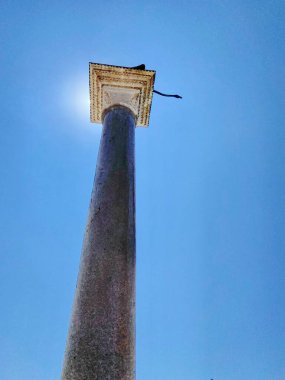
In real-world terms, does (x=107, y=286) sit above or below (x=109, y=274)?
below

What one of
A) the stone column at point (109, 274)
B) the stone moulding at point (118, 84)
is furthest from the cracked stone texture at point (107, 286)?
the stone moulding at point (118, 84)

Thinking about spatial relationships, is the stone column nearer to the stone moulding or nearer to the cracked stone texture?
the cracked stone texture

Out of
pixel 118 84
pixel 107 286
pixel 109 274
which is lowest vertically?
pixel 107 286

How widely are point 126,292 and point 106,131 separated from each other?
2485 millimetres

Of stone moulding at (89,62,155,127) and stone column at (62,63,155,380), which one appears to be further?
stone moulding at (89,62,155,127)

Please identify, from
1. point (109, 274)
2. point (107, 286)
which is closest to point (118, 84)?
point (109, 274)

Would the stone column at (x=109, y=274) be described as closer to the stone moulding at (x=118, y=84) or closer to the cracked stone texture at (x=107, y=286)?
the cracked stone texture at (x=107, y=286)

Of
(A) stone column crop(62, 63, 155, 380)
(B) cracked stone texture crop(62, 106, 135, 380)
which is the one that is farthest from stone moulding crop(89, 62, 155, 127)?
(B) cracked stone texture crop(62, 106, 135, 380)

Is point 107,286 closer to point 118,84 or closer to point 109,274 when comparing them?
point 109,274

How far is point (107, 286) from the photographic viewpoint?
290cm

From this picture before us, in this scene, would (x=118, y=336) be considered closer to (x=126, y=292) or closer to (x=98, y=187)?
(x=126, y=292)

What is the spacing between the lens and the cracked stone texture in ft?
8.27

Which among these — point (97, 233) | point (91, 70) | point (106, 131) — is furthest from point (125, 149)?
point (91, 70)

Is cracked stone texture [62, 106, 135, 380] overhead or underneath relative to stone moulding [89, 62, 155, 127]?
underneath
